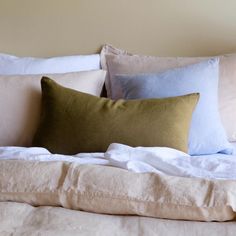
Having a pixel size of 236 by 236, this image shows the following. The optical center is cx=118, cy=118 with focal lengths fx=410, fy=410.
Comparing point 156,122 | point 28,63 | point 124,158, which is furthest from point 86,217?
point 28,63

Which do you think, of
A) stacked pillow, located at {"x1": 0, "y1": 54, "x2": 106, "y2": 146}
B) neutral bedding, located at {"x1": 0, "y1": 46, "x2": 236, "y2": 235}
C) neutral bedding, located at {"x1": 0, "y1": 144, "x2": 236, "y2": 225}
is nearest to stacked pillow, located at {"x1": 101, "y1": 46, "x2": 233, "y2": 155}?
stacked pillow, located at {"x1": 0, "y1": 54, "x2": 106, "y2": 146}

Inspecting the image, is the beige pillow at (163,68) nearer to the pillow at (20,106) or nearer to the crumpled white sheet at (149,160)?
the pillow at (20,106)

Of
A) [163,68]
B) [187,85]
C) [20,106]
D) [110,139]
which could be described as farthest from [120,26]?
[110,139]

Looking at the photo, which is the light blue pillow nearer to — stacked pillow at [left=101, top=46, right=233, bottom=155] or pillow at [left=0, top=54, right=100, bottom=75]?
stacked pillow at [left=101, top=46, right=233, bottom=155]

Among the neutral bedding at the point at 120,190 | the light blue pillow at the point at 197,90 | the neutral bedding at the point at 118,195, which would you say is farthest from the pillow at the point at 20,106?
the neutral bedding at the point at 120,190

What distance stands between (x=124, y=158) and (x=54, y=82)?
602mm

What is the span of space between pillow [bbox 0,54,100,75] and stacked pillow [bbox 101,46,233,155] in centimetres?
18

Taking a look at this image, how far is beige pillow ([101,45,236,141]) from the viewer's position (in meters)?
1.89

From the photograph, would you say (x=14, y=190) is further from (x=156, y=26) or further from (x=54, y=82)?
(x=156, y=26)

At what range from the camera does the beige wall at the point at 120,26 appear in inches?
85.4

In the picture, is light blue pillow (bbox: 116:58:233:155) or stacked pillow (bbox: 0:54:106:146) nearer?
light blue pillow (bbox: 116:58:233:155)

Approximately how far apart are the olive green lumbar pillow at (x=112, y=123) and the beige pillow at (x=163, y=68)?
10.3 inches

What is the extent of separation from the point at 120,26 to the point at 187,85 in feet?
2.05

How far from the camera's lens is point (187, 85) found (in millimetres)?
1812
